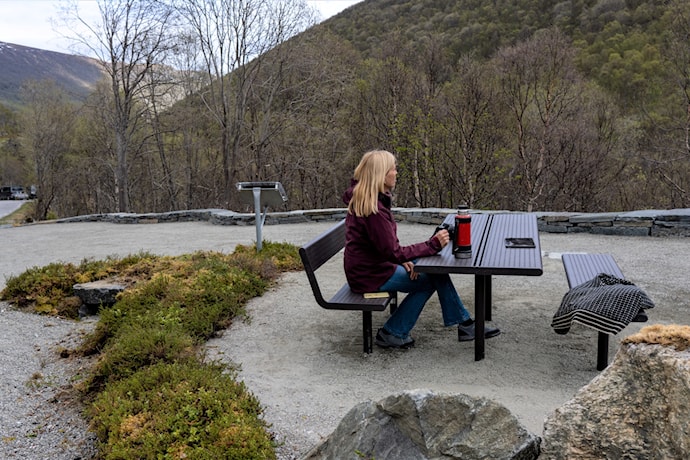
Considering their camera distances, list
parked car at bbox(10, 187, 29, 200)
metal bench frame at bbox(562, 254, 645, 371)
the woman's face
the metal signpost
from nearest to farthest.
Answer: metal bench frame at bbox(562, 254, 645, 371), the woman's face, the metal signpost, parked car at bbox(10, 187, 29, 200)

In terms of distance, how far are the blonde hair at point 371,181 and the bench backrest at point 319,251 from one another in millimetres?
456

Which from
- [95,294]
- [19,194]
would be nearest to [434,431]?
[95,294]

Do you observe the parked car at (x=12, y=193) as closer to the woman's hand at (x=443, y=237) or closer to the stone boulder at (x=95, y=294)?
the stone boulder at (x=95, y=294)

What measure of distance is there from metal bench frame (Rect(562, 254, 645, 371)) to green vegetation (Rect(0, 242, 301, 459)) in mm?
2184

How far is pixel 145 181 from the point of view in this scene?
31.2 meters

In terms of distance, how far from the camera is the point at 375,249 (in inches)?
154

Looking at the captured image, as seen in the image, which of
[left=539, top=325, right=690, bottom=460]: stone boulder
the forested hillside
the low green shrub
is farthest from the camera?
the forested hillside

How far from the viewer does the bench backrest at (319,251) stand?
3.84 meters

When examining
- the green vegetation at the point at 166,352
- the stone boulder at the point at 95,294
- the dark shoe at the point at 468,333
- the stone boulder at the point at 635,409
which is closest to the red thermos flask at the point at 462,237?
the dark shoe at the point at 468,333

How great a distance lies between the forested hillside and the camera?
14.2 meters

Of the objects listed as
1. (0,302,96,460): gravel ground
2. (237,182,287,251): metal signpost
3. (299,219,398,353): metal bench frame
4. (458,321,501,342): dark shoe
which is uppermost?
(237,182,287,251): metal signpost

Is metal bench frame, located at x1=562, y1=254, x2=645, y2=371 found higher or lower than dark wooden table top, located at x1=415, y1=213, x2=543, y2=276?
lower

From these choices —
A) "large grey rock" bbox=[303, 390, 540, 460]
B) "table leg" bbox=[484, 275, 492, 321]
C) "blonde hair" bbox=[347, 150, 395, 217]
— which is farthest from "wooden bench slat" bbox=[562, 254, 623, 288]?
"large grey rock" bbox=[303, 390, 540, 460]

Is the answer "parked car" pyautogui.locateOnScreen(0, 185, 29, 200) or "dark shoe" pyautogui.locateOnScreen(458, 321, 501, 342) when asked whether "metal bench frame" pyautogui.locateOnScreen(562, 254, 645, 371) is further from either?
"parked car" pyautogui.locateOnScreen(0, 185, 29, 200)
